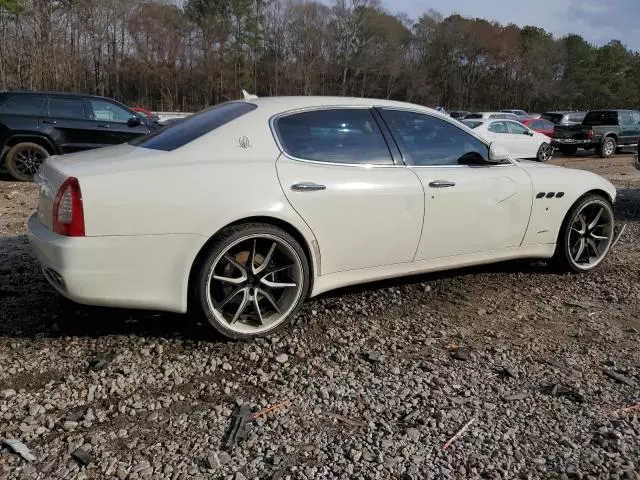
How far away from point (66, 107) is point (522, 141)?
12583 millimetres

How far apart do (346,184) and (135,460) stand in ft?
6.50

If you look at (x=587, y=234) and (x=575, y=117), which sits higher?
(x=575, y=117)

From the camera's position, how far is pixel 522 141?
1658 centimetres

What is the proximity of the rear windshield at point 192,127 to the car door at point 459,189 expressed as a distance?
3.48 feet

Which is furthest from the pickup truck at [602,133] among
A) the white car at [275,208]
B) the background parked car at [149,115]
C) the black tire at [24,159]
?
the white car at [275,208]

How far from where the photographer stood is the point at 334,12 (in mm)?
62969

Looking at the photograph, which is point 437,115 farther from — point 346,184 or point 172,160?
point 172,160

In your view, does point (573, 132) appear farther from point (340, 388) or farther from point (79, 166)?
point (79, 166)

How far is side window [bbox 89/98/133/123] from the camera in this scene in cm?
1040

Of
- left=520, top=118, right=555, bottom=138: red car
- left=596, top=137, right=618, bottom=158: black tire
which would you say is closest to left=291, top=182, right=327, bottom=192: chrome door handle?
left=596, top=137, right=618, bottom=158: black tire

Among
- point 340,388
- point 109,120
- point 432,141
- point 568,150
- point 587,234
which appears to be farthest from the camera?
point 568,150

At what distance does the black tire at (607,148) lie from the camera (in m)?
19.1

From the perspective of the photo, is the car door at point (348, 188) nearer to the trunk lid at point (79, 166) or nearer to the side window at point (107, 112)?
the trunk lid at point (79, 166)

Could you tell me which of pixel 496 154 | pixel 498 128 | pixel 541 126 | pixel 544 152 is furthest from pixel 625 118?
pixel 496 154
